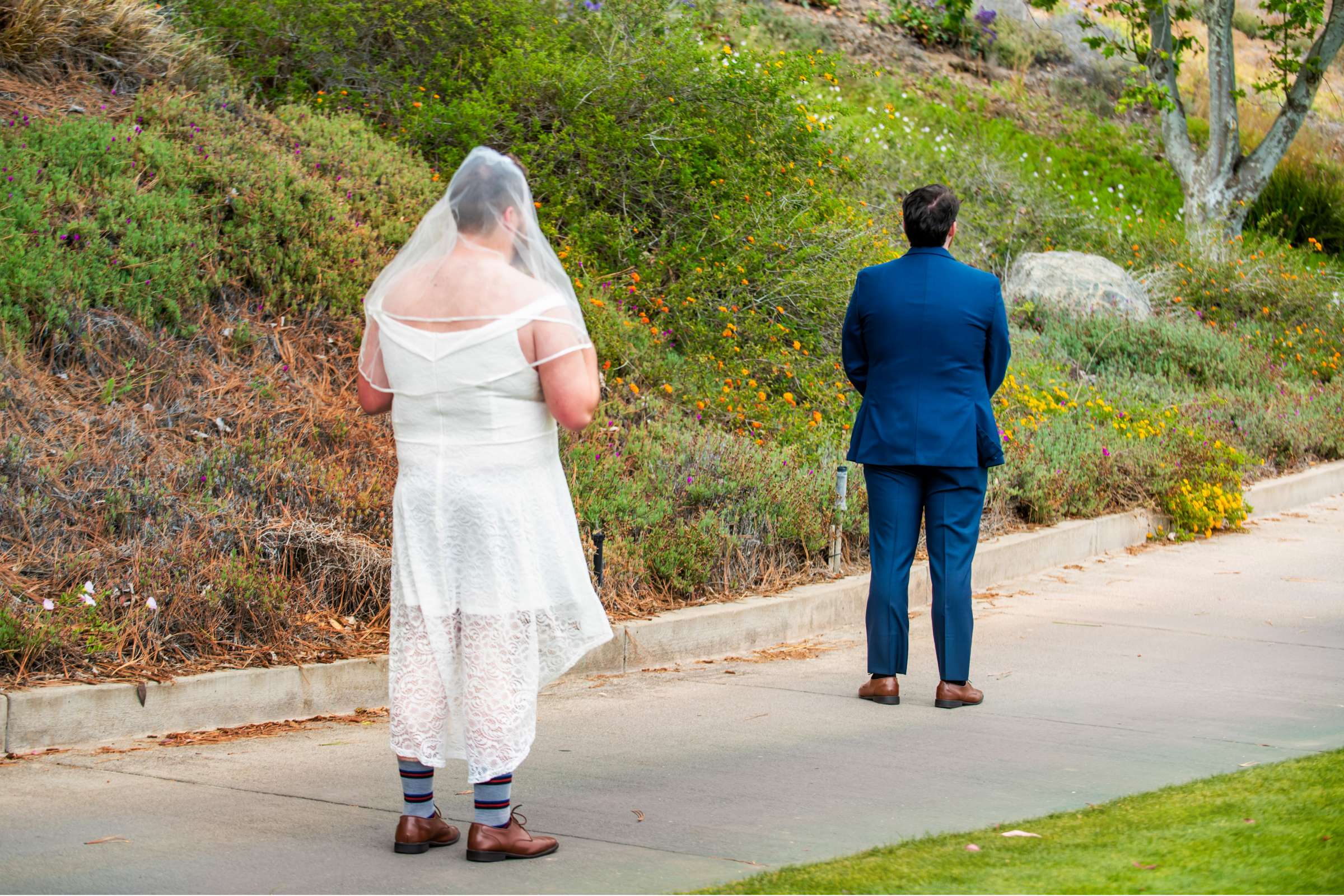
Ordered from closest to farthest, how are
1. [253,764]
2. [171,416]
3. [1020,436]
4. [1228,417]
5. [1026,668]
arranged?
[253,764], [1026,668], [171,416], [1020,436], [1228,417]

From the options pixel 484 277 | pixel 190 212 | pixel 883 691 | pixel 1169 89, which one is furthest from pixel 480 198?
pixel 1169 89

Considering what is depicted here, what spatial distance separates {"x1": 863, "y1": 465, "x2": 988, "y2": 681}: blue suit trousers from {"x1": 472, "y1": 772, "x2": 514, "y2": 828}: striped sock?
2.42m

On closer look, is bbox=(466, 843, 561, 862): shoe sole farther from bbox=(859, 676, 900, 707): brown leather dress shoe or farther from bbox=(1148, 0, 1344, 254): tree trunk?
bbox=(1148, 0, 1344, 254): tree trunk

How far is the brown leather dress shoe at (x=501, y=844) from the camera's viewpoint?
3992 mm

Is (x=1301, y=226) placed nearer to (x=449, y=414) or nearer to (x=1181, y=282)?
(x=1181, y=282)

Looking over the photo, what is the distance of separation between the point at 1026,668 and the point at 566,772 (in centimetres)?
268

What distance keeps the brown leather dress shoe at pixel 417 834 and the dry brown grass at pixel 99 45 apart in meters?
7.62

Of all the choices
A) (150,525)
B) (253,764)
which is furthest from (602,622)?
(150,525)

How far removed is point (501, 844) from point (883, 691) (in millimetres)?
2470

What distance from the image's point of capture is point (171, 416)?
7418mm

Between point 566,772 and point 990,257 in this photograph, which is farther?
point 990,257

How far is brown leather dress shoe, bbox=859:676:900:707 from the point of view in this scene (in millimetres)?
6059

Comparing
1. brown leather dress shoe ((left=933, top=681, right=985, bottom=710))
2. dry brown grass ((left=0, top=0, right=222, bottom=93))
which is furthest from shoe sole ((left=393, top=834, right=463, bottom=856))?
→ dry brown grass ((left=0, top=0, right=222, bottom=93))

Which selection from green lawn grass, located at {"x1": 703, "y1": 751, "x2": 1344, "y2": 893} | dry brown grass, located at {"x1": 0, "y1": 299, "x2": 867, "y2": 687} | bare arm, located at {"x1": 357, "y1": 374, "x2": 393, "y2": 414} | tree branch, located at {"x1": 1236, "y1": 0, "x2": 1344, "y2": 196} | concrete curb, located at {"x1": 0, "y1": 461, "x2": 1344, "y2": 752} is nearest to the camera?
green lawn grass, located at {"x1": 703, "y1": 751, "x2": 1344, "y2": 893}
